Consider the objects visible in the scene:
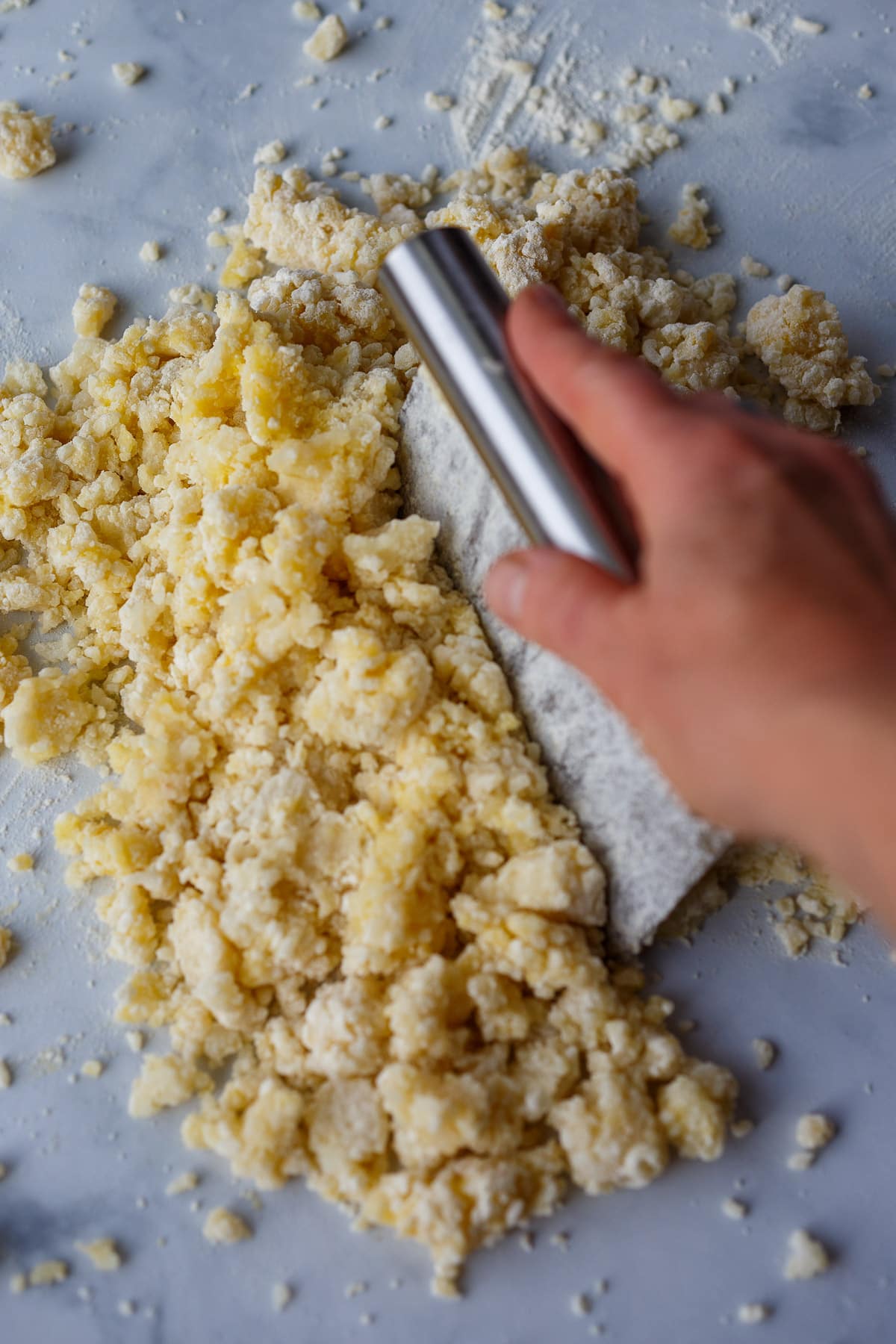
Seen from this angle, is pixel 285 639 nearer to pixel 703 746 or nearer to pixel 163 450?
pixel 163 450

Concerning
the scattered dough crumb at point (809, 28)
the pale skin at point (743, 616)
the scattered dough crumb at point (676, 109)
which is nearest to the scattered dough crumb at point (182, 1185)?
the pale skin at point (743, 616)

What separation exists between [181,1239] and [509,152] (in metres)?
1.14

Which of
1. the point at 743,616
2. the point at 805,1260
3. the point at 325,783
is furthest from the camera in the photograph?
the point at 325,783

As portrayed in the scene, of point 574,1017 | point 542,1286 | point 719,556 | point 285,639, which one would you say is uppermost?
point 719,556

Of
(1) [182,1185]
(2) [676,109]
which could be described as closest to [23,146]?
(2) [676,109]

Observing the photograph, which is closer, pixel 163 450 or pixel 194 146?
pixel 163 450

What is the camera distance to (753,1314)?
2.91 ft

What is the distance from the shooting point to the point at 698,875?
0.93m

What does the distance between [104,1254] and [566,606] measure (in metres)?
0.61

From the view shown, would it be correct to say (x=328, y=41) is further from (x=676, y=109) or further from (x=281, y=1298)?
(x=281, y=1298)

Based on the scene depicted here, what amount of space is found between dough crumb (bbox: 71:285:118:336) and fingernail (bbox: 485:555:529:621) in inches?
28.6

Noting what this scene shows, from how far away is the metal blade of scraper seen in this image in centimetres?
93

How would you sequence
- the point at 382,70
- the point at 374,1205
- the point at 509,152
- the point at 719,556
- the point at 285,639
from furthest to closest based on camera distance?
the point at 382,70 → the point at 509,152 → the point at 285,639 → the point at 374,1205 → the point at 719,556

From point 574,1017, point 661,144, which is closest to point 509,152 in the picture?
point 661,144
